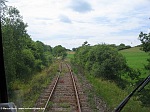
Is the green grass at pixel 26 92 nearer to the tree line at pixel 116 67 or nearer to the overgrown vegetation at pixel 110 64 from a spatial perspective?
the tree line at pixel 116 67

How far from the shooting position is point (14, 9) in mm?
2779

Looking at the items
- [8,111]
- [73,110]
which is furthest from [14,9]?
[73,110]

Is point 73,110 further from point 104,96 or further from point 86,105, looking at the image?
point 104,96

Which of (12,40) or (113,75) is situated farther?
(113,75)

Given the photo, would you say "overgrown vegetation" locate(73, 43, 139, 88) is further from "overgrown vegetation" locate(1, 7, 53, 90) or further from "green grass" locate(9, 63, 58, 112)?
"overgrown vegetation" locate(1, 7, 53, 90)

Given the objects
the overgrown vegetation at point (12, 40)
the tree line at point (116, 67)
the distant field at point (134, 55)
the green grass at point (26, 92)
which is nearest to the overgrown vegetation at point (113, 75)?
the tree line at point (116, 67)

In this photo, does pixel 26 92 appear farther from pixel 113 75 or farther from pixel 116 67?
pixel 116 67

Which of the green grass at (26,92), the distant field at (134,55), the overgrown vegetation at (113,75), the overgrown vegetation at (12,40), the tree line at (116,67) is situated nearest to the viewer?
the overgrown vegetation at (12,40)

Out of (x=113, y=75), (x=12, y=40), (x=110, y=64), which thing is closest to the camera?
(x=12, y=40)

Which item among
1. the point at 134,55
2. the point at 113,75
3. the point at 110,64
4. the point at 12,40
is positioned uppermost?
the point at 12,40

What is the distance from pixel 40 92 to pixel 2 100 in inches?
227

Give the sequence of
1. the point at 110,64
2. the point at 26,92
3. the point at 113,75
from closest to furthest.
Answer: the point at 26,92 → the point at 110,64 → the point at 113,75

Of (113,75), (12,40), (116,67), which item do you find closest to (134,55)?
(12,40)

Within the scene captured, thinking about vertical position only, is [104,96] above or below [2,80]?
below
